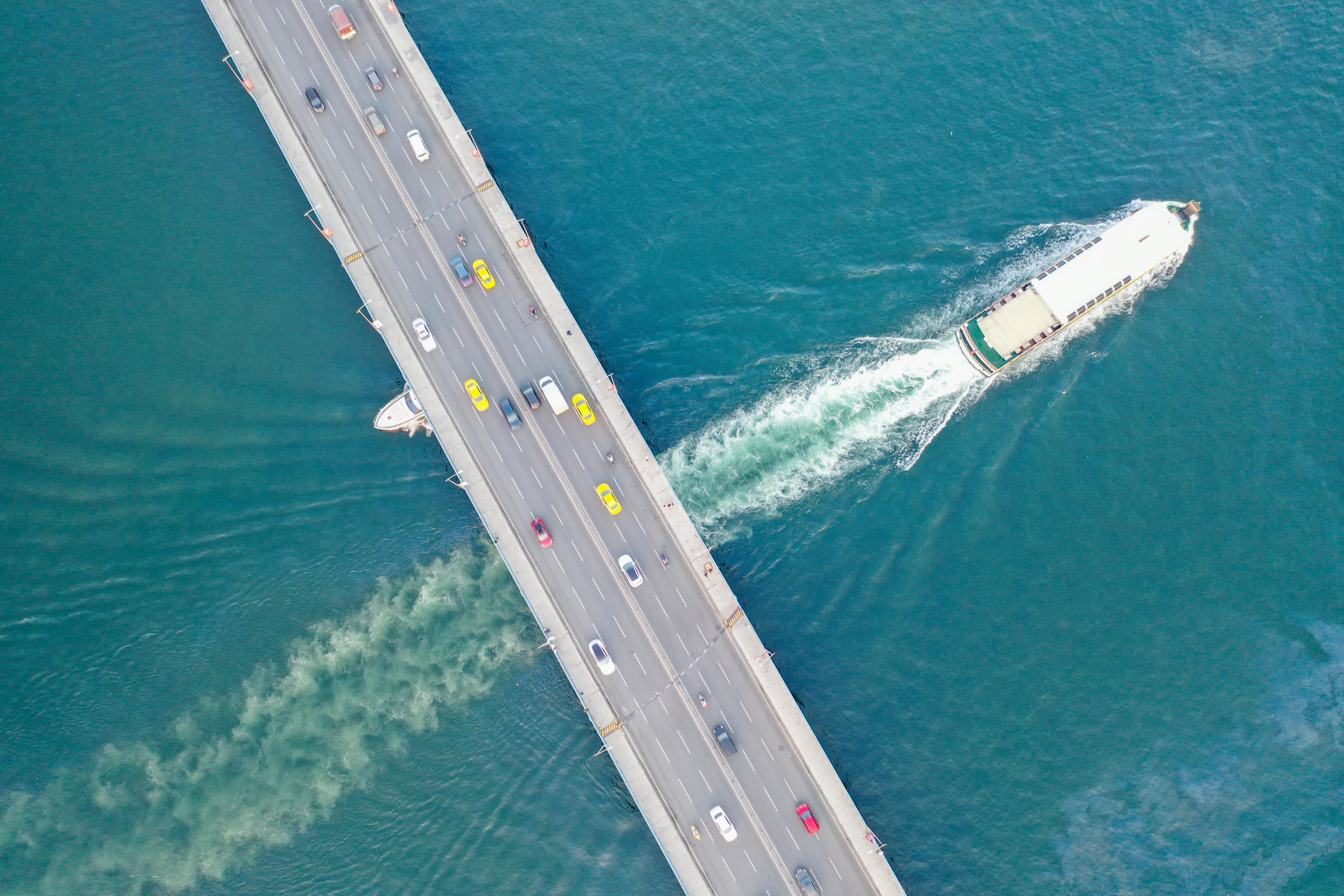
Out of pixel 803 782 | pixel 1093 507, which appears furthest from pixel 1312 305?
pixel 803 782

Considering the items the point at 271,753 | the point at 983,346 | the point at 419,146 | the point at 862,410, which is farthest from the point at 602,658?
the point at 419,146

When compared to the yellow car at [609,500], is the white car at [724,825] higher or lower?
lower

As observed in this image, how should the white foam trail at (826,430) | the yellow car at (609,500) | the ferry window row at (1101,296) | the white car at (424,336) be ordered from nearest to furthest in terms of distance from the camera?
1. the yellow car at (609,500)
2. the white car at (424,336)
3. the white foam trail at (826,430)
4. the ferry window row at (1101,296)

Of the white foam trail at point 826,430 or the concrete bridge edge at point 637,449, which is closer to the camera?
the concrete bridge edge at point 637,449

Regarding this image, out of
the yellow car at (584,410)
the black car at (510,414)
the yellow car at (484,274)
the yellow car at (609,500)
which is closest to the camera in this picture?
the yellow car at (609,500)

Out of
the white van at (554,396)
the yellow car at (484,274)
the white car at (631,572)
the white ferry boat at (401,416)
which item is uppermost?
the yellow car at (484,274)

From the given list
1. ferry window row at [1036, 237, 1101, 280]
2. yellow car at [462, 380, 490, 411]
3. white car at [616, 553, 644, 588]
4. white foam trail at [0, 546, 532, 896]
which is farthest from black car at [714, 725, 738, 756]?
ferry window row at [1036, 237, 1101, 280]

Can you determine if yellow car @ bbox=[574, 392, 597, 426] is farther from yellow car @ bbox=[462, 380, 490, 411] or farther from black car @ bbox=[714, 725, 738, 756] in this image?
black car @ bbox=[714, 725, 738, 756]

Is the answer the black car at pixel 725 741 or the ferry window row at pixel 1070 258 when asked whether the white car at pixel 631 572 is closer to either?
the black car at pixel 725 741

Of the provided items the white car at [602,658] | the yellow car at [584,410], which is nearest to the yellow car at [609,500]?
the yellow car at [584,410]
